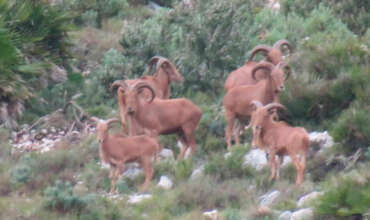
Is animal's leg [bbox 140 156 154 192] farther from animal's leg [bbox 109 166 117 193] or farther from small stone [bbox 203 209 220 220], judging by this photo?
small stone [bbox 203 209 220 220]

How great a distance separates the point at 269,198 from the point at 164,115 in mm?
3449

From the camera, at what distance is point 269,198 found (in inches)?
548

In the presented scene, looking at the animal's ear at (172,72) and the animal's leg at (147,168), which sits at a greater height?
the animal's ear at (172,72)

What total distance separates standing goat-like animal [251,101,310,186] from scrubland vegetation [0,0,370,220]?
0.27m

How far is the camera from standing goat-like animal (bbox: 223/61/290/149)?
1673 centimetres

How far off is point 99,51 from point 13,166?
8.03m

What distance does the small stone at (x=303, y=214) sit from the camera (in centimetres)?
1218

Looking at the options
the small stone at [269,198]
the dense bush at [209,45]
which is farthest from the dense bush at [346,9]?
the small stone at [269,198]

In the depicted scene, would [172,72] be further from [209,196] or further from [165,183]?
[209,196]

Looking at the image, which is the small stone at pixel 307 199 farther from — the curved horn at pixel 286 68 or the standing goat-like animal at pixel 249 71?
the standing goat-like animal at pixel 249 71

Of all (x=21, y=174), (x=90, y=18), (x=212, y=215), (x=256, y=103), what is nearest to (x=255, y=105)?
(x=256, y=103)

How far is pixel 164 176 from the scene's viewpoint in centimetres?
1575

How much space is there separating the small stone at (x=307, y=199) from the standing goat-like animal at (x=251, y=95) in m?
3.49

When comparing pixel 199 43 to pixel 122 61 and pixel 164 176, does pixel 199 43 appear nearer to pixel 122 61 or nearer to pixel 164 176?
pixel 122 61
